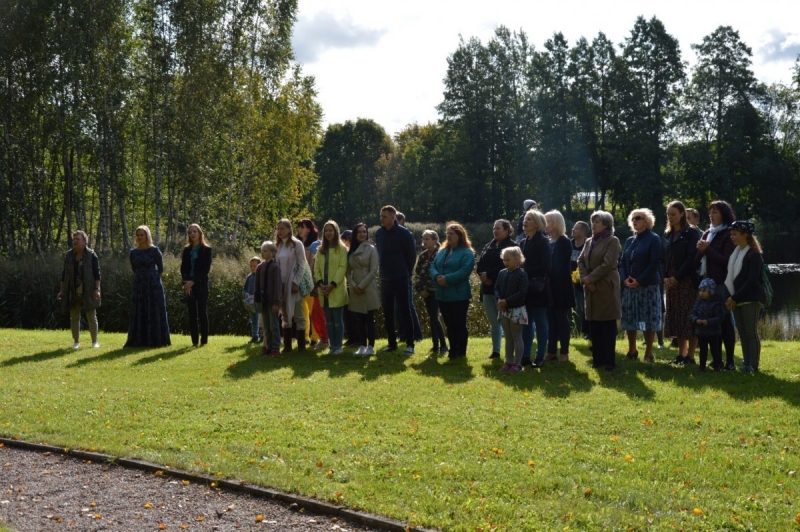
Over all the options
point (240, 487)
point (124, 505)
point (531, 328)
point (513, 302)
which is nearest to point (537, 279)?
point (513, 302)

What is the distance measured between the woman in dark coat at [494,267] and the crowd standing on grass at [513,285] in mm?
21

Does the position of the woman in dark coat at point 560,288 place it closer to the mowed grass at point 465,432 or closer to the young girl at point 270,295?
the mowed grass at point 465,432

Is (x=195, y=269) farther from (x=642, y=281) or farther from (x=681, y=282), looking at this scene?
(x=681, y=282)

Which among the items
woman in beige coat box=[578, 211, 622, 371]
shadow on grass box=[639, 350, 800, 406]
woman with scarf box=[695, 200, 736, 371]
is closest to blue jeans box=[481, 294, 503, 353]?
woman in beige coat box=[578, 211, 622, 371]

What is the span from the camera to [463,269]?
35.9ft

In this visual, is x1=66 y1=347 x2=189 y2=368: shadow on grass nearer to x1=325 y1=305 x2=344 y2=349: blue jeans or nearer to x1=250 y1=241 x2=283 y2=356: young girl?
x1=250 y1=241 x2=283 y2=356: young girl

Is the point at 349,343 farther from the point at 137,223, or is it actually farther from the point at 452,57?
the point at 452,57

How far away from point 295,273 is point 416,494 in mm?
7414

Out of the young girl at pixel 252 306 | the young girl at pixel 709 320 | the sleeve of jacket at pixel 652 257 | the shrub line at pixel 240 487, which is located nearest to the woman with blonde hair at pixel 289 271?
the young girl at pixel 252 306

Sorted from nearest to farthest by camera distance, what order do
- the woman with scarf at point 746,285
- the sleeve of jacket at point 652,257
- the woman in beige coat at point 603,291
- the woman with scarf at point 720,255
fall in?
the woman with scarf at point 746,285
the woman with scarf at point 720,255
the woman in beige coat at point 603,291
the sleeve of jacket at point 652,257

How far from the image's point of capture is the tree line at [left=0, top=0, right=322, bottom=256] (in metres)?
26.5

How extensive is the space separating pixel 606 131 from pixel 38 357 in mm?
51062

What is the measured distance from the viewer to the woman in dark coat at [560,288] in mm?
10594

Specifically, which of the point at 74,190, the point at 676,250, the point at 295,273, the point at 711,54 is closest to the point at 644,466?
the point at 676,250
